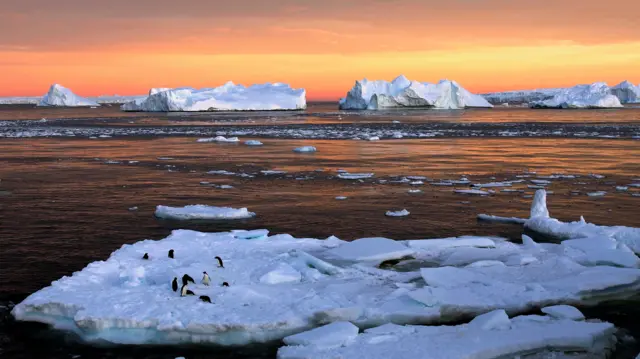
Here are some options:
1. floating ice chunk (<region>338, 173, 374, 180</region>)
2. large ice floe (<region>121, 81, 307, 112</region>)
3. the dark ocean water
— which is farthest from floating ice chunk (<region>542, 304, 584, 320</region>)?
large ice floe (<region>121, 81, 307, 112</region>)

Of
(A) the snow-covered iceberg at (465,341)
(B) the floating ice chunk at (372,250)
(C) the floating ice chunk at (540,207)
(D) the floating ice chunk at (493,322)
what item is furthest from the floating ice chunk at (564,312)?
(C) the floating ice chunk at (540,207)

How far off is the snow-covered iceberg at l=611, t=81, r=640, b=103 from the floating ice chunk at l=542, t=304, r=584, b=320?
367ft

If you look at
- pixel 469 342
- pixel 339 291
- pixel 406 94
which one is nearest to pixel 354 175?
pixel 339 291

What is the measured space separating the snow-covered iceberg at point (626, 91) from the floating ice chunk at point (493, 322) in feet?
370

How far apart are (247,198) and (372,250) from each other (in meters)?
7.34

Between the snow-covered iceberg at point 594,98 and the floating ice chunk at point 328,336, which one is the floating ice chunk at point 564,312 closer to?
the floating ice chunk at point 328,336

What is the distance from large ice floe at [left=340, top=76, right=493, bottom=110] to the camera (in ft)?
286

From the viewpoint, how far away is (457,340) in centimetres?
757

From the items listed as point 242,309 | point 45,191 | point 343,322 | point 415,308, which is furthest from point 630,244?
point 45,191

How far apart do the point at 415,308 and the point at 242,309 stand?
7.59 ft

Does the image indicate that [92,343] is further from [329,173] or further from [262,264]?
[329,173]

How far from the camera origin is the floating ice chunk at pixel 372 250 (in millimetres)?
10867

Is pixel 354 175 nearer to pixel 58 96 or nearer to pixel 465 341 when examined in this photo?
pixel 465 341

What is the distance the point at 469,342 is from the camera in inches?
295
